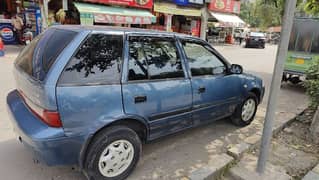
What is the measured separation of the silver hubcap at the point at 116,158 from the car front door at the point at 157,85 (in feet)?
1.25

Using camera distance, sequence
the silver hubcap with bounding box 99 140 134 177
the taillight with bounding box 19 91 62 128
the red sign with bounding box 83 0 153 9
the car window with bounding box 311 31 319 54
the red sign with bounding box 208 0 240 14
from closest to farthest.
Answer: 1. the taillight with bounding box 19 91 62 128
2. the silver hubcap with bounding box 99 140 134 177
3. the car window with bounding box 311 31 319 54
4. the red sign with bounding box 83 0 153 9
5. the red sign with bounding box 208 0 240 14

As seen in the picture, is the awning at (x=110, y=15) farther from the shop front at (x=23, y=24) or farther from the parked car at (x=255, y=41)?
the parked car at (x=255, y=41)

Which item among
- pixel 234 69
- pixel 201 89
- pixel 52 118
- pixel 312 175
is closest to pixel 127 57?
pixel 52 118

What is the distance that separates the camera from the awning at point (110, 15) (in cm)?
1366

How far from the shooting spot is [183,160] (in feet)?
11.3

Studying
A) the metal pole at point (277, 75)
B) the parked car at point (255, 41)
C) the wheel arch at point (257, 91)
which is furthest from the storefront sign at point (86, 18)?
the parked car at point (255, 41)

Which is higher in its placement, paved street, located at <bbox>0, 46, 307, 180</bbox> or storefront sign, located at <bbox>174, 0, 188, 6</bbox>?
storefront sign, located at <bbox>174, 0, 188, 6</bbox>

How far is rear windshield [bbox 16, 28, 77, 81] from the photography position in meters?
2.47

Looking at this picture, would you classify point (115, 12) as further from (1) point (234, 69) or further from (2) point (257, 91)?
(1) point (234, 69)

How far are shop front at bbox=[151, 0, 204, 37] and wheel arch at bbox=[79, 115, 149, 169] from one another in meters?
15.8

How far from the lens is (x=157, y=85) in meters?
2.99

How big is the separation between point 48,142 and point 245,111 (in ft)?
11.4

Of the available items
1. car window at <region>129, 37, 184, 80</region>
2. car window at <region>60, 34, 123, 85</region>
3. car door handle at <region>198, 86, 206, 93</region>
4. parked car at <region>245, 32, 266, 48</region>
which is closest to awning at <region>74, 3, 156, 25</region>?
car window at <region>129, 37, 184, 80</region>

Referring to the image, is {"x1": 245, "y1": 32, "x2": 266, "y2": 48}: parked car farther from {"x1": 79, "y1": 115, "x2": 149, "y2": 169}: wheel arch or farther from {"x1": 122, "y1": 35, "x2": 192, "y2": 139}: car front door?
{"x1": 79, "y1": 115, "x2": 149, "y2": 169}: wheel arch
